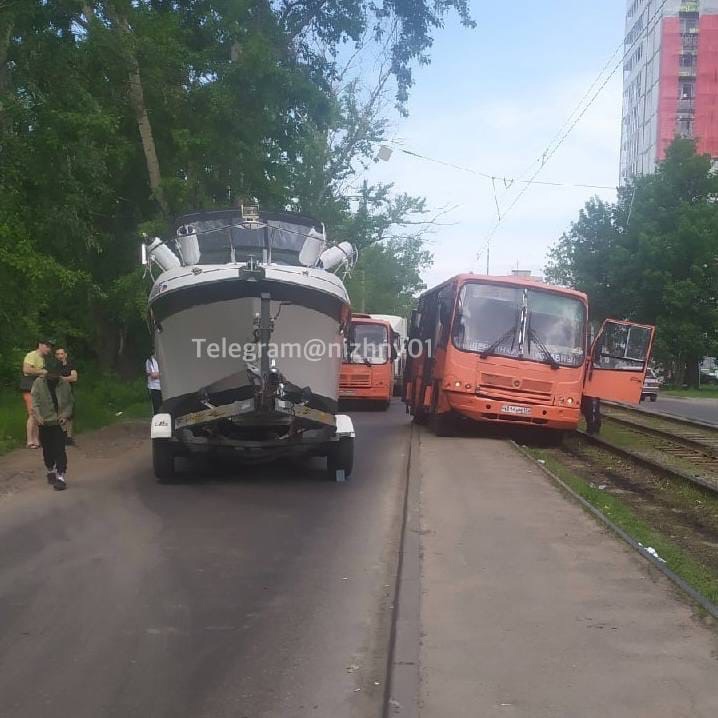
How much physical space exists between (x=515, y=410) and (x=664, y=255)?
4033 cm

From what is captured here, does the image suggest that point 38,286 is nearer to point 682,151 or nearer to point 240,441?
point 240,441

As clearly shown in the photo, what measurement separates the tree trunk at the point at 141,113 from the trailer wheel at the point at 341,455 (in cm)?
1009

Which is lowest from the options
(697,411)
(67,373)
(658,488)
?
(697,411)

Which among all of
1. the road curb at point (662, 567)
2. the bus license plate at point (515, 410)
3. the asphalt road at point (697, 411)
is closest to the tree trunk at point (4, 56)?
the bus license plate at point (515, 410)

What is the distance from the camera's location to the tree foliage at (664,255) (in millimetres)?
52625

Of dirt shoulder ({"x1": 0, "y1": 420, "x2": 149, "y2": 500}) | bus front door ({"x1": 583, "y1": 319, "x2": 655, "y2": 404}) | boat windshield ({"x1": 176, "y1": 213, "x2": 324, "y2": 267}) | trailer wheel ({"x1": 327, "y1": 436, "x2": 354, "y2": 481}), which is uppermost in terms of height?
boat windshield ({"x1": 176, "y1": 213, "x2": 324, "y2": 267})

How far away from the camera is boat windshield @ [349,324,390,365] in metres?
27.5

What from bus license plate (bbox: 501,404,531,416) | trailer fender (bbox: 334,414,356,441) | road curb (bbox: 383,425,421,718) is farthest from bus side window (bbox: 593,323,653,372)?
road curb (bbox: 383,425,421,718)

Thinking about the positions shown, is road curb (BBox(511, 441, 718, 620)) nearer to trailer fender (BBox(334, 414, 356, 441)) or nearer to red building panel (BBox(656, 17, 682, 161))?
trailer fender (BBox(334, 414, 356, 441))

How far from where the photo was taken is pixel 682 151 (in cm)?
5462

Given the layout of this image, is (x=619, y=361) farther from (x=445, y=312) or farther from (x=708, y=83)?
(x=708, y=83)

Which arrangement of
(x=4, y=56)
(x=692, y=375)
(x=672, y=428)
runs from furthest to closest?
(x=692, y=375), (x=672, y=428), (x=4, y=56)

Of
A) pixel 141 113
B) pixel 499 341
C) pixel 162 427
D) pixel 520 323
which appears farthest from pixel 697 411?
pixel 162 427

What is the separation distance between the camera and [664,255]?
53656 millimetres
